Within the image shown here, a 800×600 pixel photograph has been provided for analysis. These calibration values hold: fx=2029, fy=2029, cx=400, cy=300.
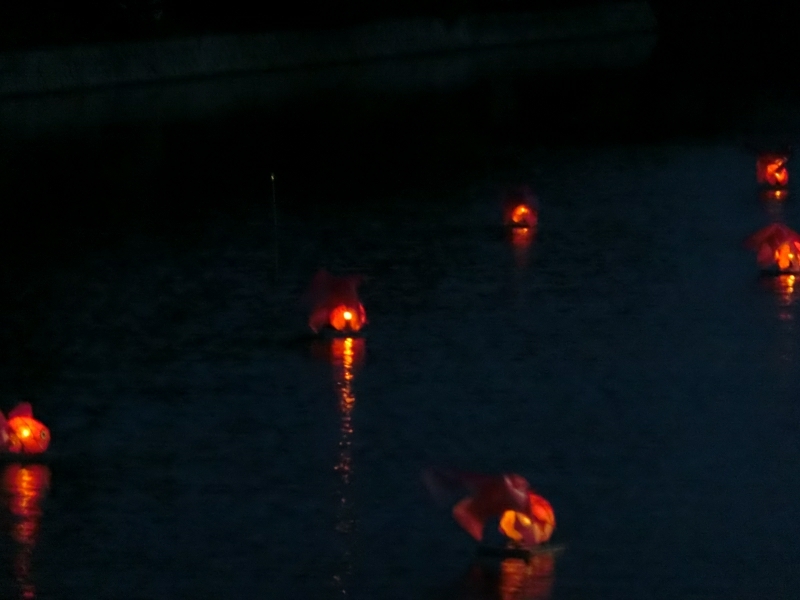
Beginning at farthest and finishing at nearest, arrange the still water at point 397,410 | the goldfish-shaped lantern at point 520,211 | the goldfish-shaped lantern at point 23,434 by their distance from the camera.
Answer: the goldfish-shaped lantern at point 520,211 < the goldfish-shaped lantern at point 23,434 < the still water at point 397,410

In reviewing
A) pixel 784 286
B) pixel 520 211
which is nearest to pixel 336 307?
pixel 784 286

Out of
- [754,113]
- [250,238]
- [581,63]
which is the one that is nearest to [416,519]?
[250,238]

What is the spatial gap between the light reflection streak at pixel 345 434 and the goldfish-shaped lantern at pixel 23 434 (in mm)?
1656

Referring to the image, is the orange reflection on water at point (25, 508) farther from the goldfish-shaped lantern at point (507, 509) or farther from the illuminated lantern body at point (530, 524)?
the illuminated lantern body at point (530, 524)

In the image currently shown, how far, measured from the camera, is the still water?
909cm

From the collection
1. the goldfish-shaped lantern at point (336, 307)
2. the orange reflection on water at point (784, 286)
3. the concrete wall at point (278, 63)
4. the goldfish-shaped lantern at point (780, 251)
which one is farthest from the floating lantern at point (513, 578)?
the concrete wall at point (278, 63)

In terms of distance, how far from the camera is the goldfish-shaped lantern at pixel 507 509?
914 centimetres

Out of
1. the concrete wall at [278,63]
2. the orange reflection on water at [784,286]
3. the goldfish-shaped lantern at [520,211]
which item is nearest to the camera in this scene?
the orange reflection on water at [784,286]

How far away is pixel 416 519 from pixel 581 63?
4696cm

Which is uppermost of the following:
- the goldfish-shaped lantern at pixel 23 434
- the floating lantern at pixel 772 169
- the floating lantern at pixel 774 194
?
the floating lantern at pixel 772 169

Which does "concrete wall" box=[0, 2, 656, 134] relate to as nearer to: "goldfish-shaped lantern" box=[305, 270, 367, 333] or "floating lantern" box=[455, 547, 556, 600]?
"goldfish-shaped lantern" box=[305, 270, 367, 333]

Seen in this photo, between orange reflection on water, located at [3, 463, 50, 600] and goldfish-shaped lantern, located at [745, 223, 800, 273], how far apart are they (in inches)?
339

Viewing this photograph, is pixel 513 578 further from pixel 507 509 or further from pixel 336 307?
pixel 336 307

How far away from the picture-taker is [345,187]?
2639cm
